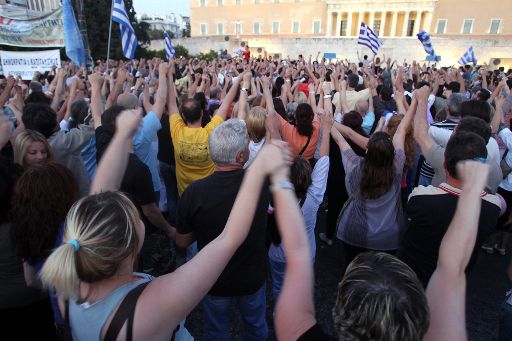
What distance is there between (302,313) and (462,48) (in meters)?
46.3

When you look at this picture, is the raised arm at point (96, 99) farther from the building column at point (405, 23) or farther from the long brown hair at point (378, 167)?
the building column at point (405, 23)

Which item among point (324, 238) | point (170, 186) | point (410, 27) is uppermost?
point (410, 27)

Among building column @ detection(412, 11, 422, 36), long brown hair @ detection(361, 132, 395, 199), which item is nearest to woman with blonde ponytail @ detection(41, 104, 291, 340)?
long brown hair @ detection(361, 132, 395, 199)

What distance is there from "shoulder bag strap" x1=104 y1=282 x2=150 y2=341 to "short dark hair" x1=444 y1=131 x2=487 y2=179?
1.96m

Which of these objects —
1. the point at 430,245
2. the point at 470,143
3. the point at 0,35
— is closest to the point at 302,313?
the point at 430,245

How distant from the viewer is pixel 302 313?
120 cm

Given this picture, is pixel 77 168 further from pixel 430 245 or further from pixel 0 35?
pixel 0 35

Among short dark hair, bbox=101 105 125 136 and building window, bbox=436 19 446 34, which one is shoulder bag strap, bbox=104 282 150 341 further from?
building window, bbox=436 19 446 34

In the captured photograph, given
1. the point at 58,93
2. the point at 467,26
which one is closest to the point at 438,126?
the point at 58,93

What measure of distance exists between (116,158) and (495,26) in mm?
60505

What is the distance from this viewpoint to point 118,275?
1.31 m

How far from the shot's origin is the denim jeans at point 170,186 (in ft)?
15.5

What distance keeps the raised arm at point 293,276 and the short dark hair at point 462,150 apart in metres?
1.31

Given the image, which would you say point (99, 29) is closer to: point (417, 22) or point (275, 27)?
point (275, 27)
